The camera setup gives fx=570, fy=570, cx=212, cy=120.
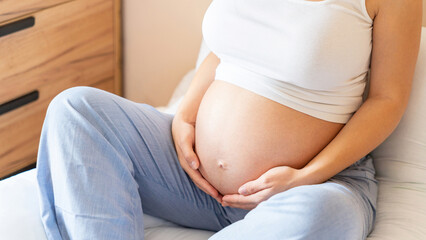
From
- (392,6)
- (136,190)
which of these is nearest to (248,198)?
(136,190)

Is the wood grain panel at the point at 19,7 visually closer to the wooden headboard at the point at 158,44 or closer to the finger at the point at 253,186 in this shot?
the wooden headboard at the point at 158,44

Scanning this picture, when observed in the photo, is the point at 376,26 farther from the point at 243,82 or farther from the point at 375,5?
the point at 243,82

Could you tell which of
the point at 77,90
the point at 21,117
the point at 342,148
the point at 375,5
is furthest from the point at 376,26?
the point at 21,117

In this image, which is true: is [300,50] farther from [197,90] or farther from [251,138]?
[197,90]

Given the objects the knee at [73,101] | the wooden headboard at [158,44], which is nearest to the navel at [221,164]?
the knee at [73,101]

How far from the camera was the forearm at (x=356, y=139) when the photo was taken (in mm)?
1098

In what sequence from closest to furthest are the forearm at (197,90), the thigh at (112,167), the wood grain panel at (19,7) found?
the thigh at (112,167), the forearm at (197,90), the wood grain panel at (19,7)

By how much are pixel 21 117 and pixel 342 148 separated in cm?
114

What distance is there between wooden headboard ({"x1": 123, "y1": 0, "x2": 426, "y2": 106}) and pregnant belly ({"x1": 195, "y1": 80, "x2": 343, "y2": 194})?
770mm

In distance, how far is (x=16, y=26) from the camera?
1.71 metres

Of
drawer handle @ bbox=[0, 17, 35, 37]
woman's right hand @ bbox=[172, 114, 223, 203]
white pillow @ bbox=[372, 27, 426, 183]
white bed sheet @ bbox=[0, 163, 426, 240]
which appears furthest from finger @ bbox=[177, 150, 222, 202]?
drawer handle @ bbox=[0, 17, 35, 37]

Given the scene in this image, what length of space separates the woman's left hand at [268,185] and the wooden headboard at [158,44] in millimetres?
899

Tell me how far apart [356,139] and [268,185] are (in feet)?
0.65

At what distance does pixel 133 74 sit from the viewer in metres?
2.15
